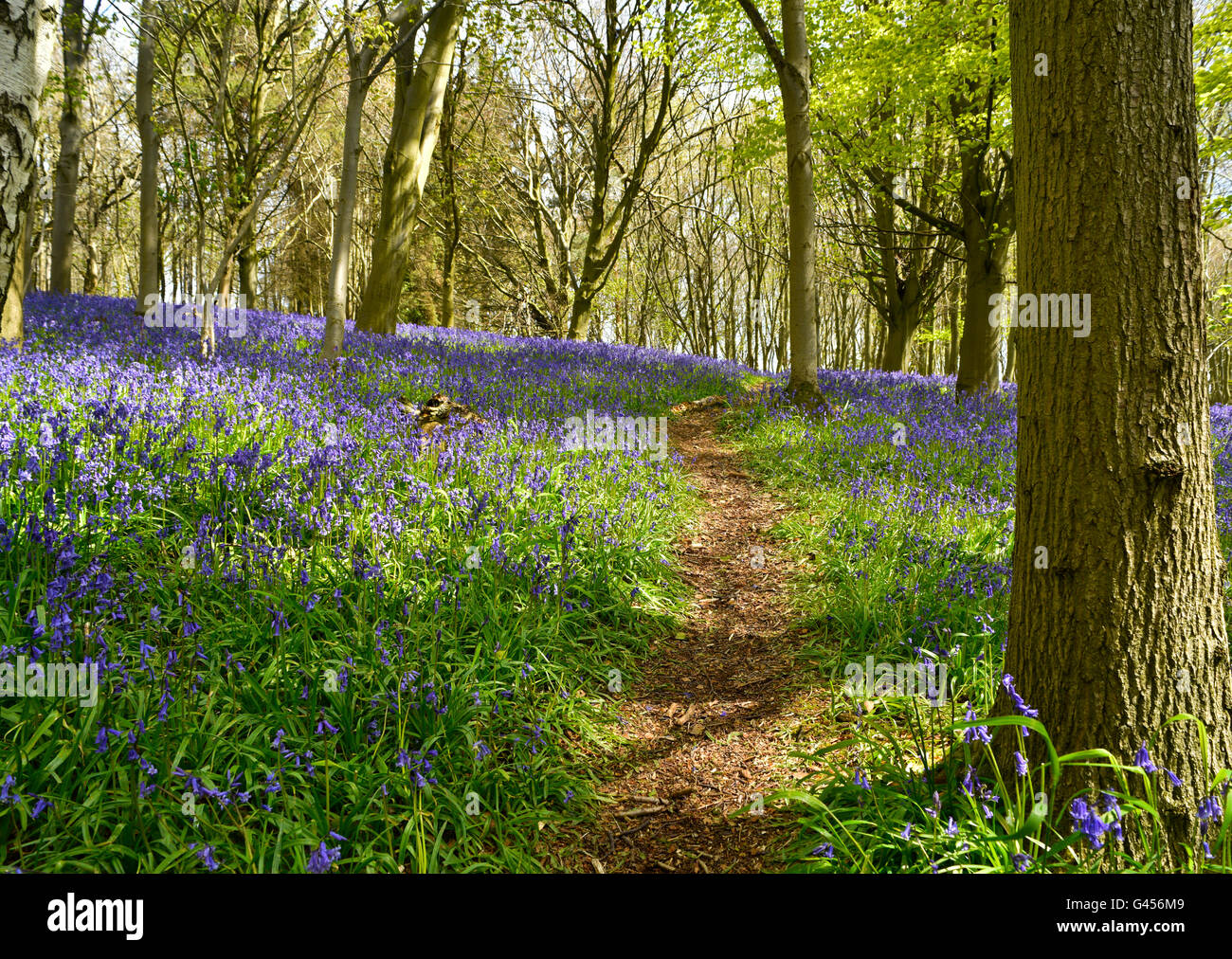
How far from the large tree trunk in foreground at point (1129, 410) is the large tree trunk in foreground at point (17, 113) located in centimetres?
413

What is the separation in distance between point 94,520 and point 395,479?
1.66 metres

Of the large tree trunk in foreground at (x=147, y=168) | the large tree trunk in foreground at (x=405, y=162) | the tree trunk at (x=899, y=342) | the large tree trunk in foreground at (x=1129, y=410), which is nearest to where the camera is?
the large tree trunk in foreground at (x=1129, y=410)

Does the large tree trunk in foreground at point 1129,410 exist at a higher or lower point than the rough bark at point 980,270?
lower

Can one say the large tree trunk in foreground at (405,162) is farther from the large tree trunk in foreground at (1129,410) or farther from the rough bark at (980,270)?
the large tree trunk in foreground at (1129,410)

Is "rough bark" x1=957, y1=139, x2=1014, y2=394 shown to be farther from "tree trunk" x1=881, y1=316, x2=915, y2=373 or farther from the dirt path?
the dirt path

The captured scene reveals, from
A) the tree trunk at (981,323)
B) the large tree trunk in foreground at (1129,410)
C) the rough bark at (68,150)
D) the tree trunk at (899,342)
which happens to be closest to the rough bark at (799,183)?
the tree trunk at (981,323)

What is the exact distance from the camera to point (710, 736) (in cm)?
333

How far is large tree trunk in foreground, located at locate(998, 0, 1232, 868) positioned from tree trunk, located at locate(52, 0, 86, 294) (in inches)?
576

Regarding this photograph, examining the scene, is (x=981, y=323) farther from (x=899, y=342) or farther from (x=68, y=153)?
(x=68, y=153)

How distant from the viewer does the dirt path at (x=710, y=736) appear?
8.59 ft

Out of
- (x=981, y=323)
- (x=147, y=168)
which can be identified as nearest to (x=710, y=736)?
(x=981, y=323)

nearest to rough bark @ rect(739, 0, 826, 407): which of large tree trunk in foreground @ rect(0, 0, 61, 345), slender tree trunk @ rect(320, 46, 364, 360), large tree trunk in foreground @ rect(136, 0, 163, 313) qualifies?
slender tree trunk @ rect(320, 46, 364, 360)

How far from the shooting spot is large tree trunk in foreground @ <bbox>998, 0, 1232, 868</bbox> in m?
2.21

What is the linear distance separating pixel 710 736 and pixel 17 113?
13.9ft
